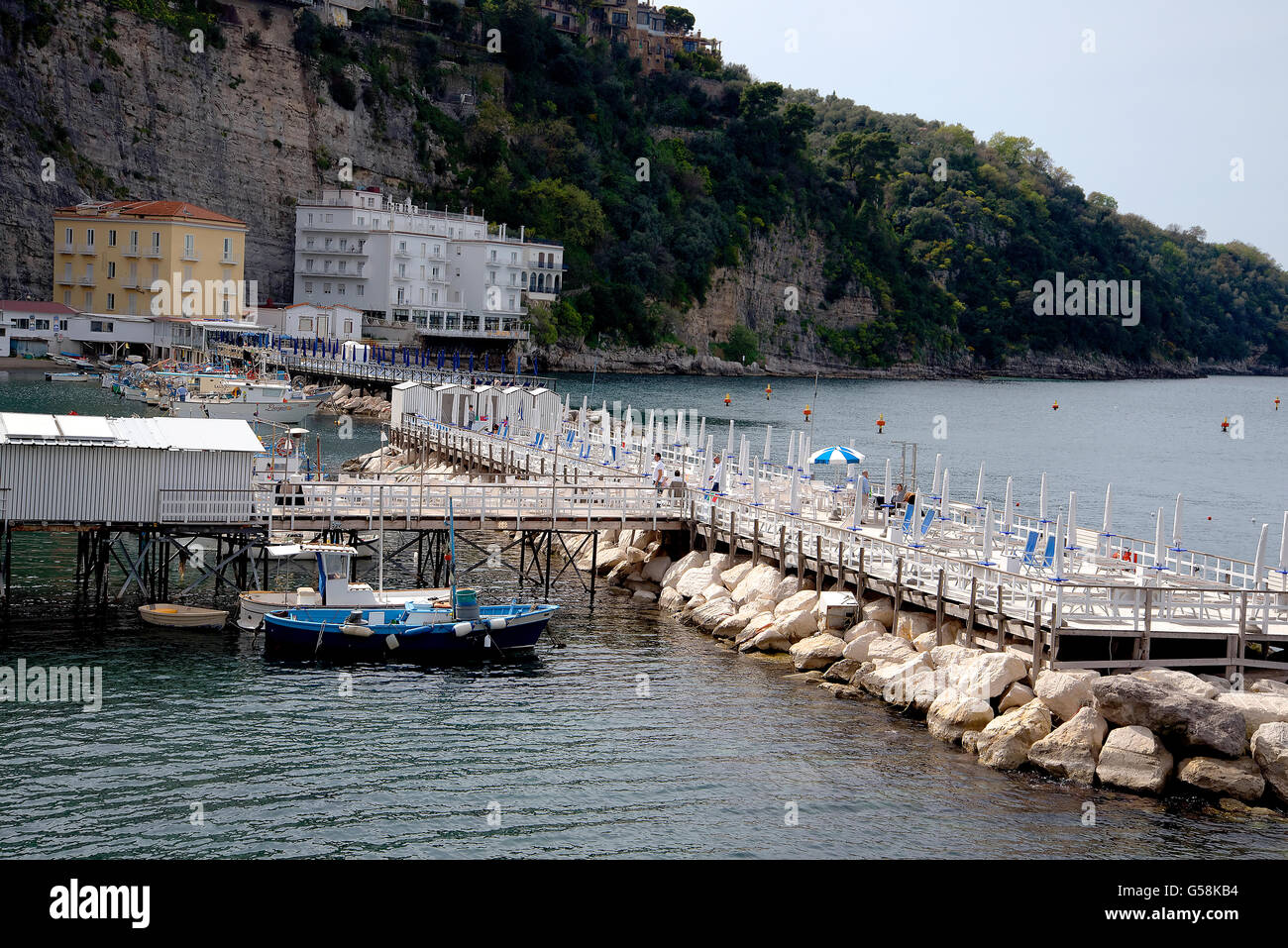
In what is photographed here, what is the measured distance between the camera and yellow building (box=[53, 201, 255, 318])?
11569 cm

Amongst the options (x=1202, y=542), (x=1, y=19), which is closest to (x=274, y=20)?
(x=1, y=19)

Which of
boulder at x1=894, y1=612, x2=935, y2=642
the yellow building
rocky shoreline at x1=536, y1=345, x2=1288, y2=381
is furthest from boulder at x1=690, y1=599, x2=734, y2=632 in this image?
rocky shoreline at x1=536, y1=345, x2=1288, y2=381

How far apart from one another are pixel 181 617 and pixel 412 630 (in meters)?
6.31

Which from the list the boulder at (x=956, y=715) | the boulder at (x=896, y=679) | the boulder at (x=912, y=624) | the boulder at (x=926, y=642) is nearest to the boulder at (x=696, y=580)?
the boulder at (x=912, y=624)

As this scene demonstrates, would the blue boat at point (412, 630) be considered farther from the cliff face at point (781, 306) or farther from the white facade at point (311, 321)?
the cliff face at point (781, 306)

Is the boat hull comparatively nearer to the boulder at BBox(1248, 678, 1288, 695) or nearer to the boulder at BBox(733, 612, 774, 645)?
the boulder at BBox(733, 612, 774, 645)

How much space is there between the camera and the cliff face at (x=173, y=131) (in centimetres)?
11888

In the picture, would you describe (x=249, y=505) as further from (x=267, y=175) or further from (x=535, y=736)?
(x=267, y=175)

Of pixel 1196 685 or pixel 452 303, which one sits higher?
pixel 452 303

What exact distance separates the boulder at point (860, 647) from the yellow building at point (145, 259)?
3814 inches

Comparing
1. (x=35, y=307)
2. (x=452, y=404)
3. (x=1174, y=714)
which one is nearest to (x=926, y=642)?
(x=1174, y=714)

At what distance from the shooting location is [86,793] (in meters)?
23.1
